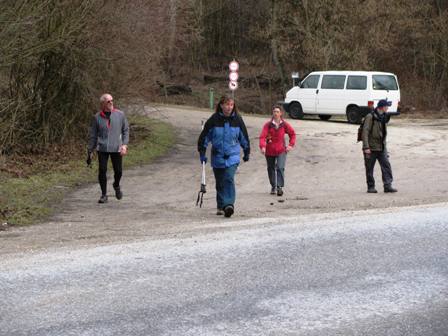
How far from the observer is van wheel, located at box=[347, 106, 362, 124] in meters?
30.1

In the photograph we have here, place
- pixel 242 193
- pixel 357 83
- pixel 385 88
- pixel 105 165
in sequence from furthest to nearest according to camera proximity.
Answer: pixel 357 83, pixel 385 88, pixel 242 193, pixel 105 165

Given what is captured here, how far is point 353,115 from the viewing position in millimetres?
30328

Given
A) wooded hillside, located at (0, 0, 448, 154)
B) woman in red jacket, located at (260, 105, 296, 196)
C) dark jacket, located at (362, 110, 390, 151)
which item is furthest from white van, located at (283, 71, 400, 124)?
woman in red jacket, located at (260, 105, 296, 196)

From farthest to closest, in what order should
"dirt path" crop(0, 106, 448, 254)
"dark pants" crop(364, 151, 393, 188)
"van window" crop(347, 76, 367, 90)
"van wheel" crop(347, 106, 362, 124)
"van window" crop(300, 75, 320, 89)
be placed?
"van window" crop(300, 75, 320, 89)
"van wheel" crop(347, 106, 362, 124)
"van window" crop(347, 76, 367, 90)
"dark pants" crop(364, 151, 393, 188)
"dirt path" crop(0, 106, 448, 254)

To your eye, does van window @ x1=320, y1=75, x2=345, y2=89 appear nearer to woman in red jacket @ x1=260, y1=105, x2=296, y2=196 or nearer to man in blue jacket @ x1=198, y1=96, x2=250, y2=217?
woman in red jacket @ x1=260, y1=105, x2=296, y2=196

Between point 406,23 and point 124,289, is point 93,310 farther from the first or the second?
point 406,23

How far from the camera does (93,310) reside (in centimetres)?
586

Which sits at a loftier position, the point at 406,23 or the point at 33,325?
the point at 406,23

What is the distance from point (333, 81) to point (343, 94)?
762 millimetres

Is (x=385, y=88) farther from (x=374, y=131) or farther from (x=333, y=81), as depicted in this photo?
(x=374, y=131)

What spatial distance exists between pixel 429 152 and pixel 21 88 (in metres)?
11.1

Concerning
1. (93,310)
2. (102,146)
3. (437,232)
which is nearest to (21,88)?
(102,146)

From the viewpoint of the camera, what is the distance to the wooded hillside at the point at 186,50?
17.5 m

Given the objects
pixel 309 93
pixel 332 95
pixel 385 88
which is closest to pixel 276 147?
pixel 385 88
